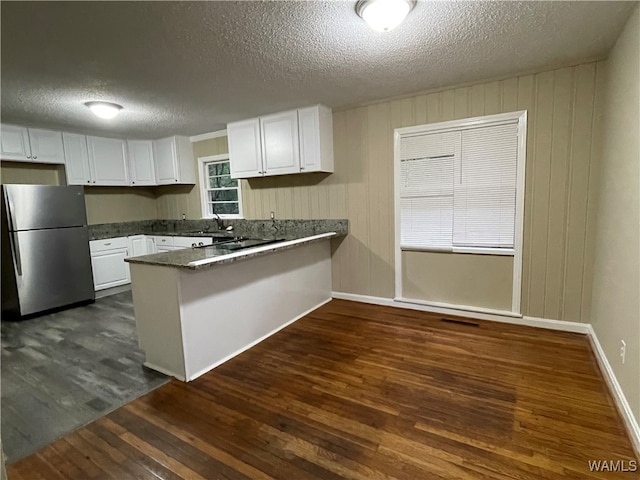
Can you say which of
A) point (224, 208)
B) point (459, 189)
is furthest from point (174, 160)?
point (459, 189)

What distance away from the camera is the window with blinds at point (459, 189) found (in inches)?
130

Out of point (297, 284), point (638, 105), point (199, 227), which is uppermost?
point (638, 105)

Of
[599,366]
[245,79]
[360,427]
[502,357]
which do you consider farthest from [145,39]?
[599,366]

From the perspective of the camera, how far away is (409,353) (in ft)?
9.46

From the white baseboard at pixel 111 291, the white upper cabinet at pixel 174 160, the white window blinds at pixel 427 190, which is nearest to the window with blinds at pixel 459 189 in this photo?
the white window blinds at pixel 427 190

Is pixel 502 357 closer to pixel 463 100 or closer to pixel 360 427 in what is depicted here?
pixel 360 427

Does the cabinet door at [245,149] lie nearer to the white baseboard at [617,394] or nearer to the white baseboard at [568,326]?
the white baseboard at [568,326]

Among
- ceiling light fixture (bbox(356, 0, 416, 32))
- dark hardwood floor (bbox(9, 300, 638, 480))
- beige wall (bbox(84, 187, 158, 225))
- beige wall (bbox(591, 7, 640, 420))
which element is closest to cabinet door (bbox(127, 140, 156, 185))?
beige wall (bbox(84, 187, 158, 225))

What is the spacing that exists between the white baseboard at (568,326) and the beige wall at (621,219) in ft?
0.21

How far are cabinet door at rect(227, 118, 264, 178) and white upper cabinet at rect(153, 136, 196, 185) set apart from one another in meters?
1.31

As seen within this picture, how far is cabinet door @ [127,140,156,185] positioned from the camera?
18.2 ft

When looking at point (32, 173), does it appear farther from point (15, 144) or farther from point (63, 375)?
point (63, 375)

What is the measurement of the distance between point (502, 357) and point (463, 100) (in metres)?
2.40

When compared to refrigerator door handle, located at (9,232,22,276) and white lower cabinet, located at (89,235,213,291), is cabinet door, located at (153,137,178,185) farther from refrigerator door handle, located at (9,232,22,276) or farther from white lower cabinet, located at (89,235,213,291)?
refrigerator door handle, located at (9,232,22,276)
